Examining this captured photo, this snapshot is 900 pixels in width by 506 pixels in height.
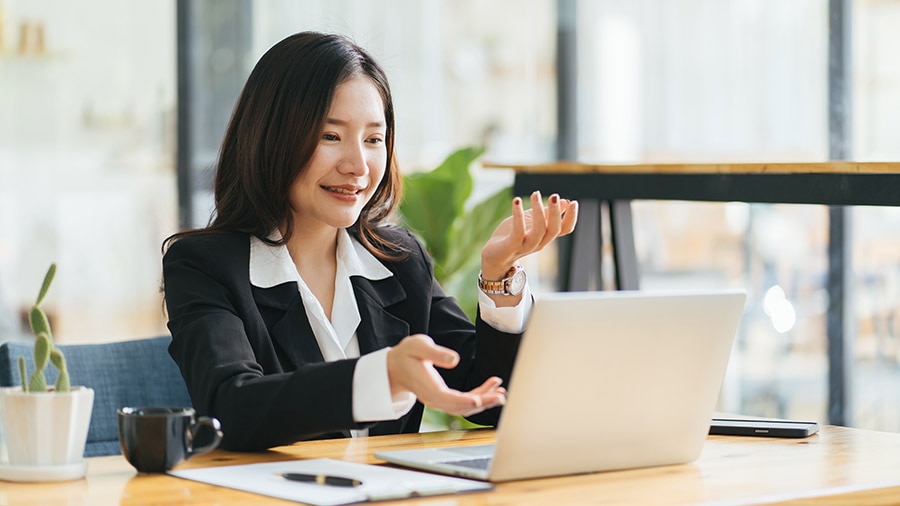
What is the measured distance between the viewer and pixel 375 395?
1.45 m

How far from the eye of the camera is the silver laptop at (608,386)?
130 centimetres

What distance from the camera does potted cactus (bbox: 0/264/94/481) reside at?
1.34m

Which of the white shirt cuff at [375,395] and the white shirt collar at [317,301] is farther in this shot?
the white shirt collar at [317,301]

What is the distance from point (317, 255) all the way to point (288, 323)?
174 millimetres

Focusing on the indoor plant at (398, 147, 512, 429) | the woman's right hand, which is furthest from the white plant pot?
the indoor plant at (398, 147, 512, 429)

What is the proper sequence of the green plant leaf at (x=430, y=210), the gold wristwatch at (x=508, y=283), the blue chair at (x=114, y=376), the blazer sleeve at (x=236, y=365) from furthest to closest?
the green plant leaf at (x=430, y=210)
the blue chair at (x=114, y=376)
the gold wristwatch at (x=508, y=283)
the blazer sleeve at (x=236, y=365)

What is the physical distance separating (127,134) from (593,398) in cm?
294

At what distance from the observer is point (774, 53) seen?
3.73 m

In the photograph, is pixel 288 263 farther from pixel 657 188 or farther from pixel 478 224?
pixel 478 224

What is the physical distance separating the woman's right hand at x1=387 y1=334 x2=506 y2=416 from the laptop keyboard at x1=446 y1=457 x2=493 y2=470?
6cm

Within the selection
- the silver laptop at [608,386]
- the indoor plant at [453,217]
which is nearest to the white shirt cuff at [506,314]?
the silver laptop at [608,386]

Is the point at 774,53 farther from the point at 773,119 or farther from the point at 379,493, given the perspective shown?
A: the point at 379,493

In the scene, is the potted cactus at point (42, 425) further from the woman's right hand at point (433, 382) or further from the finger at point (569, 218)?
the finger at point (569, 218)

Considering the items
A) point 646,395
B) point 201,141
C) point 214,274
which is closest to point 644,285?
point 201,141
